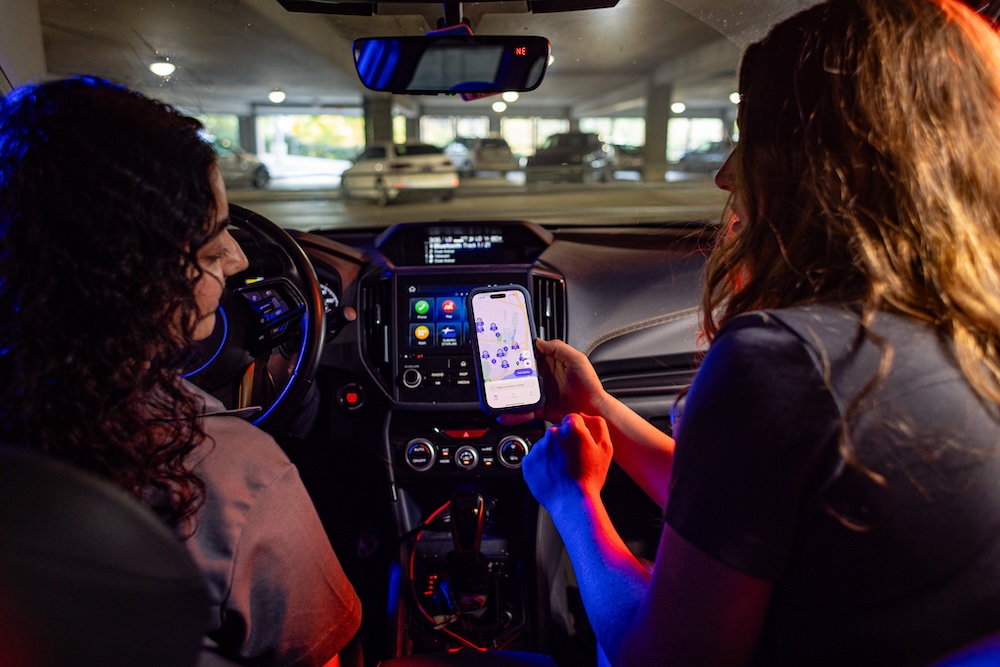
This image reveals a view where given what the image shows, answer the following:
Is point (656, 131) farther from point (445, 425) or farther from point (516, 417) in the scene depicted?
point (516, 417)

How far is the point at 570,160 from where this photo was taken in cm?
1020

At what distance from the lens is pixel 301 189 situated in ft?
40.8

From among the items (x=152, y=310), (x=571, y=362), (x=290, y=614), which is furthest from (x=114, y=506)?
(x=571, y=362)

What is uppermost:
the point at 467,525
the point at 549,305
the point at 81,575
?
the point at 81,575

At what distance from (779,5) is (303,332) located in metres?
2.09

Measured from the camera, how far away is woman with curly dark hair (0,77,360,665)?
3.20ft

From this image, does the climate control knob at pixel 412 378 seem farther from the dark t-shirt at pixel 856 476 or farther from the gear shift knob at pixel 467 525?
the dark t-shirt at pixel 856 476

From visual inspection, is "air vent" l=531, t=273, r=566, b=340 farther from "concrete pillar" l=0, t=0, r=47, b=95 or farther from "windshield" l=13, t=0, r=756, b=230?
"concrete pillar" l=0, t=0, r=47, b=95

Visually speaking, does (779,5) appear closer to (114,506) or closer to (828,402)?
(828,402)

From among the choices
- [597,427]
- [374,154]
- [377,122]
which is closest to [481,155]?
[374,154]

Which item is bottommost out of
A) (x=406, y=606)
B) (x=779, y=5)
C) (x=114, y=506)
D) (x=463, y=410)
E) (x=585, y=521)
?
(x=406, y=606)

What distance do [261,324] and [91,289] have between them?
1.37m

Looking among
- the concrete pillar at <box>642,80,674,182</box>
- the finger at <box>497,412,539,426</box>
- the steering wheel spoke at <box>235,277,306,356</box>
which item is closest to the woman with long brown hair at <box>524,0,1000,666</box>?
the finger at <box>497,412,539,426</box>

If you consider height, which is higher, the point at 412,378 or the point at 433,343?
the point at 433,343
